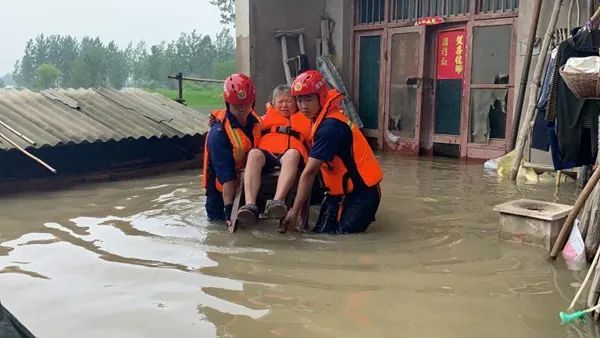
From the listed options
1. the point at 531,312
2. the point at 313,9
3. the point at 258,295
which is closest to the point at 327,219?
the point at 258,295

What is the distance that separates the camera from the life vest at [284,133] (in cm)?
570

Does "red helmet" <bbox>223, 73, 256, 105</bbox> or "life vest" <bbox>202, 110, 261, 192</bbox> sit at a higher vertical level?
"red helmet" <bbox>223, 73, 256, 105</bbox>

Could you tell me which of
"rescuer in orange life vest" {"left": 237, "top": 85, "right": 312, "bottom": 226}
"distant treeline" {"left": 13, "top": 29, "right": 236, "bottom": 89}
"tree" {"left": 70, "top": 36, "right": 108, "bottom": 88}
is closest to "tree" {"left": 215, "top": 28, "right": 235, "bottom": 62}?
"distant treeline" {"left": 13, "top": 29, "right": 236, "bottom": 89}

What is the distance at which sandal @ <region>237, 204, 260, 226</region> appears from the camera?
496cm

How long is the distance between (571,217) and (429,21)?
6.74 meters

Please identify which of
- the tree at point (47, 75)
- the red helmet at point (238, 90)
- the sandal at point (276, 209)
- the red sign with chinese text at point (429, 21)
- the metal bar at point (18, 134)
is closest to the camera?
the sandal at point (276, 209)

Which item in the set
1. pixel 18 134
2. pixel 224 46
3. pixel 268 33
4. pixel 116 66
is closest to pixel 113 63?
pixel 116 66

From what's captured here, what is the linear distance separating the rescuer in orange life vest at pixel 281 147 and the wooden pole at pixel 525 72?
397cm

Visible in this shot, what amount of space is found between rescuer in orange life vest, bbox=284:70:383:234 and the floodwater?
0.69 feet

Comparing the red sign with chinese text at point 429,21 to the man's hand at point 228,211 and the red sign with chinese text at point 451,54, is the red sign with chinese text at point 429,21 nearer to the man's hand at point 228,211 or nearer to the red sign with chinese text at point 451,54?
the red sign with chinese text at point 451,54

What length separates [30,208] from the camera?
6.46m

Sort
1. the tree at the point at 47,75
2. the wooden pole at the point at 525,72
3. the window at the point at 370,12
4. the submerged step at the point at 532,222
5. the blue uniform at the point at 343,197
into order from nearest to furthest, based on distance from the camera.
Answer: the submerged step at the point at 532,222 → the blue uniform at the point at 343,197 → the wooden pole at the point at 525,72 → the window at the point at 370,12 → the tree at the point at 47,75

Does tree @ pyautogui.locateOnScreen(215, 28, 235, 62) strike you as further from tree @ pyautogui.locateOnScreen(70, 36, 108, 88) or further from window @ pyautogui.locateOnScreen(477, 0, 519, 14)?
window @ pyautogui.locateOnScreen(477, 0, 519, 14)

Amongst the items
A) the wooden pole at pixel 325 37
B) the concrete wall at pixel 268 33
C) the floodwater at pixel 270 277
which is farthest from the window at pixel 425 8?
the floodwater at pixel 270 277
